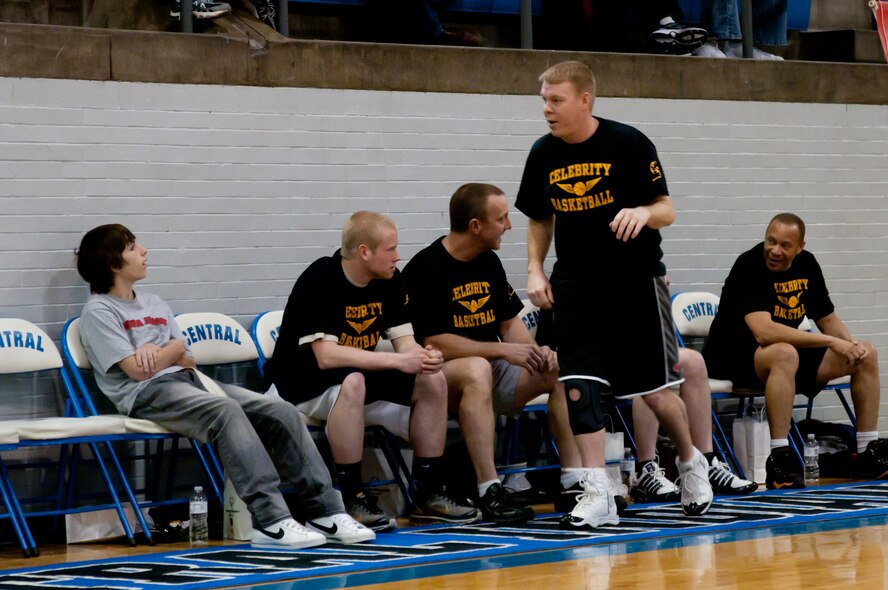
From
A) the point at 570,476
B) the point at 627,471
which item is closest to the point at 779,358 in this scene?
the point at 627,471

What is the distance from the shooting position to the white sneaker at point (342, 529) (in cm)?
566

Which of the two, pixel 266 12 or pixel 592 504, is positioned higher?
pixel 266 12

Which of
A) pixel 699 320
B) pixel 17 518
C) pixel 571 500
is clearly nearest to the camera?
pixel 17 518

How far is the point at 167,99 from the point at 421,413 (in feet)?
6.30

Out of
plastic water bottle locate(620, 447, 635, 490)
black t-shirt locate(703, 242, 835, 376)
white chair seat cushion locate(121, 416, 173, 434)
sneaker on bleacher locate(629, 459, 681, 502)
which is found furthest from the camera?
black t-shirt locate(703, 242, 835, 376)

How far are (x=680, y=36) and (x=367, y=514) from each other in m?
3.84

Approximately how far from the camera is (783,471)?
7.19m

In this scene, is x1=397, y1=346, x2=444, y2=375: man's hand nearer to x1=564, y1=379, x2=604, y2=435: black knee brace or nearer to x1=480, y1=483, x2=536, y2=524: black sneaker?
x1=480, y1=483, x2=536, y2=524: black sneaker

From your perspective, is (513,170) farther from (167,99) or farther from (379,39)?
(167,99)

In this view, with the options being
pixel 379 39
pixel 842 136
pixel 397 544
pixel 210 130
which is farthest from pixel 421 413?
pixel 842 136

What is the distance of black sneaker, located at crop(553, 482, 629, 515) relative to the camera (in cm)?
617

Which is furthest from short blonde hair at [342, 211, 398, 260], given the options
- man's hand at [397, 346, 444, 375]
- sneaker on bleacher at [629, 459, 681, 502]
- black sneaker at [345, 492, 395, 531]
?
sneaker on bleacher at [629, 459, 681, 502]

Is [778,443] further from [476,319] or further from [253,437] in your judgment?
[253,437]

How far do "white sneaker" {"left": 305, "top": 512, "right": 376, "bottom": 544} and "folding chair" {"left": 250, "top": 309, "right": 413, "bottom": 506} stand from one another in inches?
30.5
